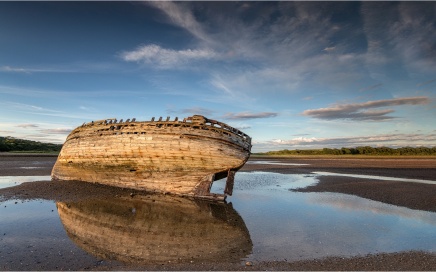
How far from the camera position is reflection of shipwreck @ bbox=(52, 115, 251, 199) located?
14367mm

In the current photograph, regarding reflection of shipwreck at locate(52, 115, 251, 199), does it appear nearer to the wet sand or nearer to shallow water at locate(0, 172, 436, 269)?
the wet sand

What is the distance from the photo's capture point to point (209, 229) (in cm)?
956

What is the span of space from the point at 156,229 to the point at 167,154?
19.2ft

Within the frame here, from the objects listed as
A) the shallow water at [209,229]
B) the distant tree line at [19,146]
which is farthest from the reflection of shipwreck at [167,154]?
the distant tree line at [19,146]

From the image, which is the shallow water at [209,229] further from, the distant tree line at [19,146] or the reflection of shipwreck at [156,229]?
the distant tree line at [19,146]

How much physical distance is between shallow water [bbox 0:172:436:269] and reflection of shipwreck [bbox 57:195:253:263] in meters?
0.03

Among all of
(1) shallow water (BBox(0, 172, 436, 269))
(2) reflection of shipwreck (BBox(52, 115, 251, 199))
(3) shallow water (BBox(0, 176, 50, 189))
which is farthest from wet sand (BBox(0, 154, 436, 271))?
(3) shallow water (BBox(0, 176, 50, 189))

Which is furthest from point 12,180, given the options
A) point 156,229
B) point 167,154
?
point 156,229

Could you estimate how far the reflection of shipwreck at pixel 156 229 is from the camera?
7.26m

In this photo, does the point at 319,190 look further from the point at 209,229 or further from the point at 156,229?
the point at 156,229

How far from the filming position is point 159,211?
11930 millimetres

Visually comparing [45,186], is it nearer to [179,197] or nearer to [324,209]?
[179,197]

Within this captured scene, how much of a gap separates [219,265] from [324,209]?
770 centimetres

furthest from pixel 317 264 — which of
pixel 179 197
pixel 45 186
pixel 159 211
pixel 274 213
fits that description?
pixel 45 186
